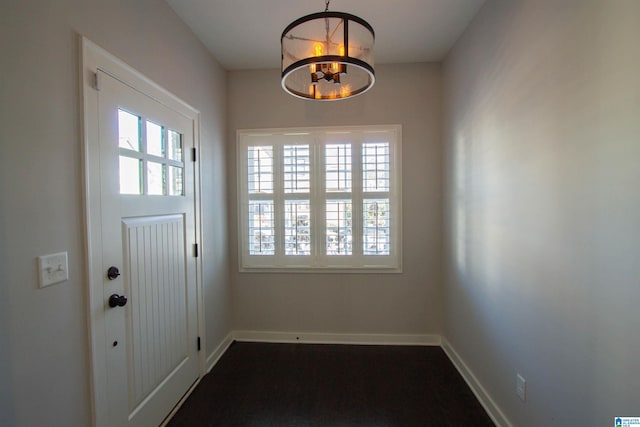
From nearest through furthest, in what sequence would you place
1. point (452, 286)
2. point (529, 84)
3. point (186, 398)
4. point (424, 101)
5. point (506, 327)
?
point (529, 84) < point (506, 327) < point (186, 398) < point (452, 286) < point (424, 101)

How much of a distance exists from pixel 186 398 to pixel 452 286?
2.36m

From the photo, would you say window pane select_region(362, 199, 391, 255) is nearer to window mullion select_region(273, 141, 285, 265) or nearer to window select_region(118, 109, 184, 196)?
window mullion select_region(273, 141, 285, 265)

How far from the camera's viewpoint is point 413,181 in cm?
276

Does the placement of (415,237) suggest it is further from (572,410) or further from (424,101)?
(572,410)

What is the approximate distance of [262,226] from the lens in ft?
9.48

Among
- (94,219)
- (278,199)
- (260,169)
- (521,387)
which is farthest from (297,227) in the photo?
(521,387)

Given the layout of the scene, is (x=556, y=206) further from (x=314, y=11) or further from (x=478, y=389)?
(x=314, y=11)

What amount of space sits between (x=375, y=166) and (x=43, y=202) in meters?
2.40

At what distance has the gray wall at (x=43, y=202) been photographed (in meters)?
0.96

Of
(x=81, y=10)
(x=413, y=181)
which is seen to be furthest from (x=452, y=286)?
(x=81, y=10)

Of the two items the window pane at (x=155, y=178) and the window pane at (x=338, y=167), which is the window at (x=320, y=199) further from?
the window pane at (x=155, y=178)

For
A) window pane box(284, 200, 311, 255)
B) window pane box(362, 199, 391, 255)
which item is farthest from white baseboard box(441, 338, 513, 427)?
window pane box(284, 200, 311, 255)

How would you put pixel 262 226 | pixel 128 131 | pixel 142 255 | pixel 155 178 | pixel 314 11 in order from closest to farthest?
pixel 128 131 → pixel 142 255 → pixel 155 178 → pixel 314 11 → pixel 262 226

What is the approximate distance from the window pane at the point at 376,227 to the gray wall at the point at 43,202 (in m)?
2.19
